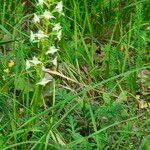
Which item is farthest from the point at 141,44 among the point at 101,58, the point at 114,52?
the point at 101,58

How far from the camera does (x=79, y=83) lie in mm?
2664

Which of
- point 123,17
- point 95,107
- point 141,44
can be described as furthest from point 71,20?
point 95,107

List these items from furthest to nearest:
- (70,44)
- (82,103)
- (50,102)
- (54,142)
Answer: (70,44) < (50,102) < (82,103) < (54,142)

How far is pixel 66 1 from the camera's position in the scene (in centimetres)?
314

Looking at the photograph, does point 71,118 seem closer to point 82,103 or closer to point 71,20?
point 82,103

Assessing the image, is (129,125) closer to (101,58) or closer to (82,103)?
(82,103)

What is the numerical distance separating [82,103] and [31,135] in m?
0.29

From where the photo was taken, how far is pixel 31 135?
2.45 metres


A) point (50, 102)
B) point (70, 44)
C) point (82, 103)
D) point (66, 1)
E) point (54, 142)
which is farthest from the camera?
point (66, 1)

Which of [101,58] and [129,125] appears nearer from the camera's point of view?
[129,125]

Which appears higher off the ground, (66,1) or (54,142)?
(66,1)

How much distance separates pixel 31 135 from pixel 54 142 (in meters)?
0.25

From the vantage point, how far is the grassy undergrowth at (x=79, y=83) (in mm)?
2217

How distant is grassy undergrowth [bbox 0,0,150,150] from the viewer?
2.22m
